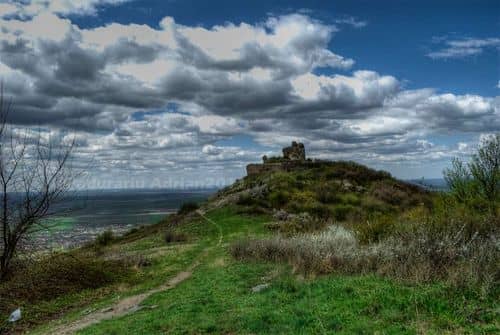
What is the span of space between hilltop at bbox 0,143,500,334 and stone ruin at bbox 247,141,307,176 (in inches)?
1176

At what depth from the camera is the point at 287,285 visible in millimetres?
10781

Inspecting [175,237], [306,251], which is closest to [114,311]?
[306,251]

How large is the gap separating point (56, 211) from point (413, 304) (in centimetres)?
1218

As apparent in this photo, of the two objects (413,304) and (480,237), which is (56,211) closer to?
(413,304)

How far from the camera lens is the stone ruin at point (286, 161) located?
54.7 metres

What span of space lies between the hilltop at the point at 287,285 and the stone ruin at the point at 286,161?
98.0ft

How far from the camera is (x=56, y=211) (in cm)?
1486

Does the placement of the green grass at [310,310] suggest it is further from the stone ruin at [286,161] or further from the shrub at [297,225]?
the stone ruin at [286,161]

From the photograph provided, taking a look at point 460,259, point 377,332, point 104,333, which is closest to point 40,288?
point 104,333

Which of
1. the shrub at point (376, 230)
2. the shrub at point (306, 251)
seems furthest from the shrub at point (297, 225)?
the shrub at point (376, 230)

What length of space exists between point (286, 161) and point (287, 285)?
48299mm

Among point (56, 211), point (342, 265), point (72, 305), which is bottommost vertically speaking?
point (72, 305)

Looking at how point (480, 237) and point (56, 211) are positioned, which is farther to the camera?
point (56, 211)

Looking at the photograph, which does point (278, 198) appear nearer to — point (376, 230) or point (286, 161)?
point (376, 230)
